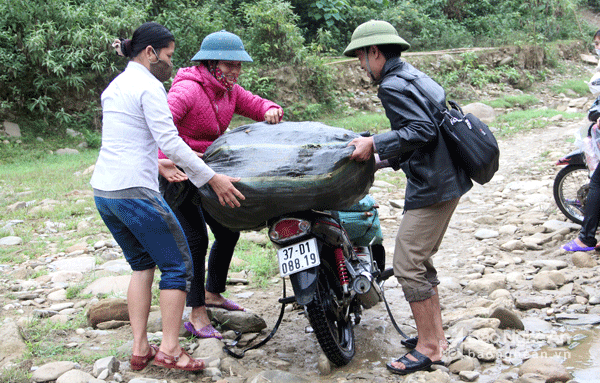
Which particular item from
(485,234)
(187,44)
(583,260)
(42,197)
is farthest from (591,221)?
(187,44)

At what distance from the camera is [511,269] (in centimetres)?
455

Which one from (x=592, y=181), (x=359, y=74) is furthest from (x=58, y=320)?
(x=359, y=74)

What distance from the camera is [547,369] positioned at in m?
2.72

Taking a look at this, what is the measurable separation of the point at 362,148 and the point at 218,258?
1373 mm

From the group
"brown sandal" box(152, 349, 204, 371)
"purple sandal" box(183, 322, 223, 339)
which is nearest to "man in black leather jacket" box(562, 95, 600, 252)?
"purple sandal" box(183, 322, 223, 339)

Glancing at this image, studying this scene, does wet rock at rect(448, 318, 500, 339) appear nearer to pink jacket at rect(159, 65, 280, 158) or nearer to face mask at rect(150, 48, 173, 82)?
pink jacket at rect(159, 65, 280, 158)

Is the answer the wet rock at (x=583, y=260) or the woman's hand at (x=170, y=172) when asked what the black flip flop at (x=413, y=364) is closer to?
the woman's hand at (x=170, y=172)

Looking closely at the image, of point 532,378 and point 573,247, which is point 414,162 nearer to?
point 532,378

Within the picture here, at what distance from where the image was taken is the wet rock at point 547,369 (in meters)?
2.69

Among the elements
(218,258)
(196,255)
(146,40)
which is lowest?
(218,258)

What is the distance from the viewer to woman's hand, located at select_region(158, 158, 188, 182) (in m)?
3.00

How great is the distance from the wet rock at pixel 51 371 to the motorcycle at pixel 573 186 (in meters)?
4.55

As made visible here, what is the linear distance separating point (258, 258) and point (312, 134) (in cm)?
226

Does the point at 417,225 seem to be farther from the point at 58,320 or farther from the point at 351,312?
the point at 58,320
